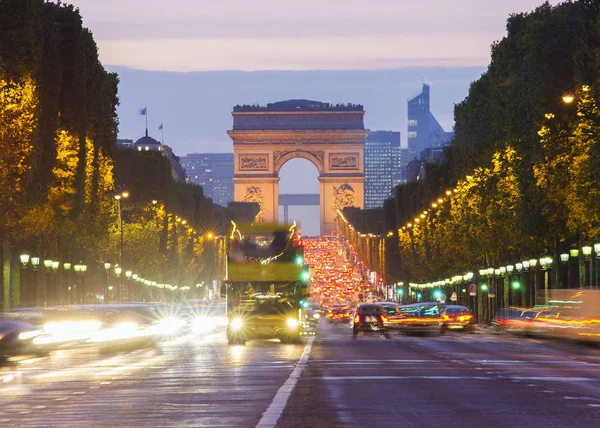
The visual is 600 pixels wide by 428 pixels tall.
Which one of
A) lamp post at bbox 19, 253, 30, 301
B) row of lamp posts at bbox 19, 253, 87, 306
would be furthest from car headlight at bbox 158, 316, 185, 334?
lamp post at bbox 19, 253, 30, 301

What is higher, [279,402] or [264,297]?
[264,297]

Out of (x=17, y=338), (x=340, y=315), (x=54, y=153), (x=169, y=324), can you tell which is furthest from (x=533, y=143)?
(x=340, y=315)

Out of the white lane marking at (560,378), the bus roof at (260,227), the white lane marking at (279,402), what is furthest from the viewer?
the bus roof at (260,227)

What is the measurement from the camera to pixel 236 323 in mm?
49562

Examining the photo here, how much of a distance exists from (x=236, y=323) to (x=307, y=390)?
26.9 meters

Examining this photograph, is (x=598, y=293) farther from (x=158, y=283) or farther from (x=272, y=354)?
(x=158, y=283)

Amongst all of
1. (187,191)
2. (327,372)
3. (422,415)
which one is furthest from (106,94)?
(187,191)

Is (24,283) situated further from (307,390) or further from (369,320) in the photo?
(307,390)

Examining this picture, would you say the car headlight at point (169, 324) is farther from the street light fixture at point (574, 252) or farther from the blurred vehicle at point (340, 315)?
the blurred vehicle at point (340, 315)

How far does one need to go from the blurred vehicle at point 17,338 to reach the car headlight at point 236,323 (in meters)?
13.3

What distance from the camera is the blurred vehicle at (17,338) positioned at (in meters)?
34.2

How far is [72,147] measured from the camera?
2889 inches

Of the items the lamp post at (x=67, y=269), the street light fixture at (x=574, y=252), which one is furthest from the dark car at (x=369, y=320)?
the lamp post at (x=67, y=269)

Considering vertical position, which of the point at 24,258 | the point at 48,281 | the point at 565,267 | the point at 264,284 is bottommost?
the point at 264,284
